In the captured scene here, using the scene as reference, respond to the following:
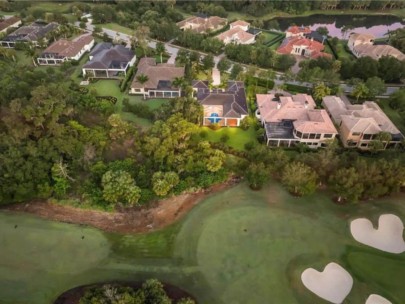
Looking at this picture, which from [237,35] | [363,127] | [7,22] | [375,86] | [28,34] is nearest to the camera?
[363,127]

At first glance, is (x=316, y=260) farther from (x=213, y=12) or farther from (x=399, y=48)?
(x=213, y=12)

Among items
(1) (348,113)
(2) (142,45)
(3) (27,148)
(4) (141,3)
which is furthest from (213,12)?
(3) (27,148)

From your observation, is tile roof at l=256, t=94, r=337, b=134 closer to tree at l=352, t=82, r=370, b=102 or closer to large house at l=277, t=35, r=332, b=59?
tree at l=352, t=82, r=370, b=102

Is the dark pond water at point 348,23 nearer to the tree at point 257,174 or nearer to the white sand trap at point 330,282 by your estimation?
the tree at point 257,174

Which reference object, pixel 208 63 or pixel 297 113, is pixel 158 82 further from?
pixel 297 113

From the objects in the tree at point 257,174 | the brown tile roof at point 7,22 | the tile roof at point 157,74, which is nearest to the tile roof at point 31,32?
the brown tile roof at point 7,22

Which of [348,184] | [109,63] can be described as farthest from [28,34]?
[348,184]

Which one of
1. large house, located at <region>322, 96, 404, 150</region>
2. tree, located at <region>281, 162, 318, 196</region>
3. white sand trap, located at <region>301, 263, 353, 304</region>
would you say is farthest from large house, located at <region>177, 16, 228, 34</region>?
white sand trap, located at <region>301, 263, 353, 304</region>
